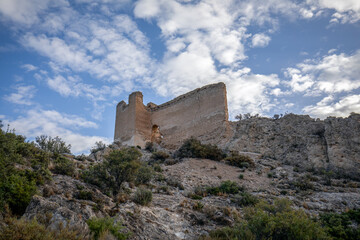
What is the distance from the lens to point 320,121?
17922 millimetres

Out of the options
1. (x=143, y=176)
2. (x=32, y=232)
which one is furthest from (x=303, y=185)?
(x=32, y=232)

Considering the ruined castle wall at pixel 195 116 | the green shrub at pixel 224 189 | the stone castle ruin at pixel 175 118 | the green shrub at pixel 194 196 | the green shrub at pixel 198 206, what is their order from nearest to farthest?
the green shrub at pixel 198 206 < the green shrub at pixel 194 196 < the green shrub at pixel 224 189 < the ruined castle wall at pixel 195 116 < the stone castle ruin at pixel 175 118

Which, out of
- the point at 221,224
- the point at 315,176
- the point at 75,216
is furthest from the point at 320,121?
the point at 75,216

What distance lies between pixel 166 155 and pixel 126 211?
1072cm

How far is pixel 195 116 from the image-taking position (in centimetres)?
2195

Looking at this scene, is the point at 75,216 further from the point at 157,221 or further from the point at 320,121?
the point at 320,121

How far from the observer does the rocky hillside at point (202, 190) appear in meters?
5.67

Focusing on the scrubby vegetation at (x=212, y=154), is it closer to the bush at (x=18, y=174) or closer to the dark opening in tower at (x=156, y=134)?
the dark opening in tower at (x=156, y=134)

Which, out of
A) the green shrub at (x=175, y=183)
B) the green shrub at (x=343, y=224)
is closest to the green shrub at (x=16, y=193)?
the green shrub at (x=175, y=183)

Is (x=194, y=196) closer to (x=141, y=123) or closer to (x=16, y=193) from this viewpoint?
(x=16, y=193)

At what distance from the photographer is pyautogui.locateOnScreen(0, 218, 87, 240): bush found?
4.22 m

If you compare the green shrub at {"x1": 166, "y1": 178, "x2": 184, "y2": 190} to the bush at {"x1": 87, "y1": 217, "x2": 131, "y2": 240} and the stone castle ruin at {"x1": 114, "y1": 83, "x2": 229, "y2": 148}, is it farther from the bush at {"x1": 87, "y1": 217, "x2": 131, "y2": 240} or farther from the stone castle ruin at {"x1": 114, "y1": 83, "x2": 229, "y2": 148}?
the stone castle ruin at {"x1": 114, "y1": 83, "x2": 229, "y2": 148}

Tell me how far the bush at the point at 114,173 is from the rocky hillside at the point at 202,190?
0.11 feet

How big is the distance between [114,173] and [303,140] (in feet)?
43.7
